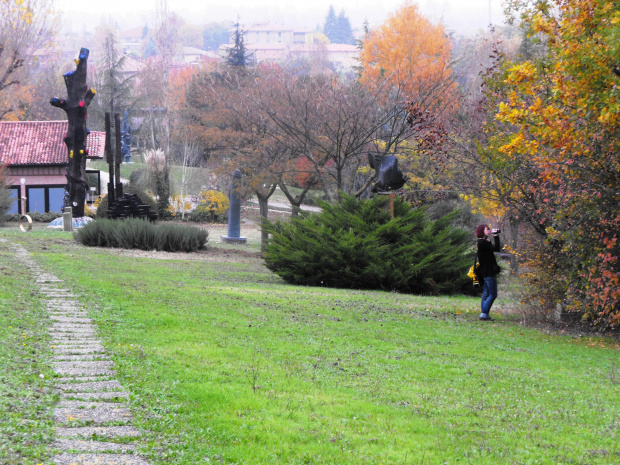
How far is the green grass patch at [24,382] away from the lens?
431 centimetres

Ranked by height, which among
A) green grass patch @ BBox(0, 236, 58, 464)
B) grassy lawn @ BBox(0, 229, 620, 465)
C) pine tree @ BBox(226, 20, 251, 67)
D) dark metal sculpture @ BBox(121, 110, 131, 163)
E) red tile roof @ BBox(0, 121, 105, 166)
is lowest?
grassy lawn @ BBox(0, 229, 620, 465)

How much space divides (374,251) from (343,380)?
9692 millimetres

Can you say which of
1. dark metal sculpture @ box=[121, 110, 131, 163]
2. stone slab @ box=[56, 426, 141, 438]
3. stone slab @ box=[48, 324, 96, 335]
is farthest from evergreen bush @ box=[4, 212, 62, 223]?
stone slab @ box=[56, 426, 141, 438]

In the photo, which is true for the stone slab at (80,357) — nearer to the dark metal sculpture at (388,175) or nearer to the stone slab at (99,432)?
the stone slab at (99,432)

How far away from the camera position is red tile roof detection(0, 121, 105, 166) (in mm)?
42594

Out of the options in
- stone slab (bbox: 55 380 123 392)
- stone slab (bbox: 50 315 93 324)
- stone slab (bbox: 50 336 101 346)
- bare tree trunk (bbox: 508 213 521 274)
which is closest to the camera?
stone slab (bbox: 55 380 123 392)

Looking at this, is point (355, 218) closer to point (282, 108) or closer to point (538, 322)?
point (538, 322)

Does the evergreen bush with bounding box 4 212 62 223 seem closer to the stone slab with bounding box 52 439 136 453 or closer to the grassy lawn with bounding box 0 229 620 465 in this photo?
the grassy lawn with bounding box 0 229 620 465

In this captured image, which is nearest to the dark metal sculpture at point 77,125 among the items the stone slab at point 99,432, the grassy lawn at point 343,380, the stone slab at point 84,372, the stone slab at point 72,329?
the grassy lawn at point 343,380

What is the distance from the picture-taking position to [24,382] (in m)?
5.78

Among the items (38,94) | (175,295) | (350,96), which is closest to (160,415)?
(175,295)

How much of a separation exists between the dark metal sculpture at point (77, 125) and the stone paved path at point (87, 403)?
882 inches

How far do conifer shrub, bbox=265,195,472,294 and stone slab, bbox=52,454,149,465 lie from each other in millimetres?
12288

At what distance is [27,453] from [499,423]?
3.53 meters
